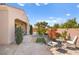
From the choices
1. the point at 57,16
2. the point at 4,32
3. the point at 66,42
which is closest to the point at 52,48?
the point at 66,42

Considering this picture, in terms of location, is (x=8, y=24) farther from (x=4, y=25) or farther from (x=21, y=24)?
(x=21, y=24)

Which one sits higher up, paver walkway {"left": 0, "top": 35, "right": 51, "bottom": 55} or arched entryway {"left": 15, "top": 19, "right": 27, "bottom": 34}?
arched entryway {"left": 15, "top": 19, "right": 27, "bottom": 34}

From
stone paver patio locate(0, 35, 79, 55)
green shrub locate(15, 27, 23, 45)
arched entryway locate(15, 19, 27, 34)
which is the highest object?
arched entryway locate(15, 19, 27, 34)

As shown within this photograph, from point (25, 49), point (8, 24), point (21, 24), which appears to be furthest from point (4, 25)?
point (25, 49)

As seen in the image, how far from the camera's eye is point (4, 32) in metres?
5.13

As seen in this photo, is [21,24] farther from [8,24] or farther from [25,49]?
[25,49]

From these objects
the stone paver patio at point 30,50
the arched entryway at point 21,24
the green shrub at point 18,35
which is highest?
the arched entryway at point 21,24

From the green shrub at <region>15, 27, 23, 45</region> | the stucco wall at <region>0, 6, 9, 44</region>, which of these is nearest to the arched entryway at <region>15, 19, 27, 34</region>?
the green shrub at <region>15, 27, 23, 45</region>

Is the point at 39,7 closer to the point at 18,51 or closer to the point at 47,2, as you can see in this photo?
the point at 47,2

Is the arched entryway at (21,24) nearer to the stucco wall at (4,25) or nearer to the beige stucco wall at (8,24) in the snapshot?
the beige stucco wall at (8,24)

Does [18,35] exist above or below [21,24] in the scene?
below

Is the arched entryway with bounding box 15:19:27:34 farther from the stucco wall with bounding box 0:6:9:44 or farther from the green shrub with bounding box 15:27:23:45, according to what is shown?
the stucco wall with bounding box 0:6:9:44

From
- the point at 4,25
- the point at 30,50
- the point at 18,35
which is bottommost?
the point at 30,50

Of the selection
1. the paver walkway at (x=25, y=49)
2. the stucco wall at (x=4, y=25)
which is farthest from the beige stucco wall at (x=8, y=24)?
the paver walkway at (x=25, y=49)
